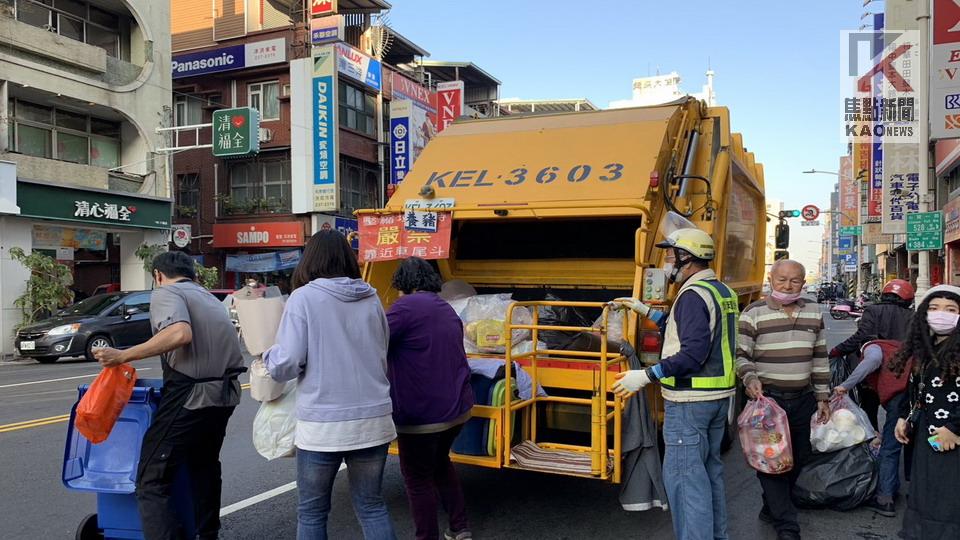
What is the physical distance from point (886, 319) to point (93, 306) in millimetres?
15285

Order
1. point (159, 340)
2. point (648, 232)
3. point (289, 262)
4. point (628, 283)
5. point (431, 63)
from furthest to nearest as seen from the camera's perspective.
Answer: point (431, 63) < point (289, 262) < point (628, 283) < point (648, 232) < point (159, 340)

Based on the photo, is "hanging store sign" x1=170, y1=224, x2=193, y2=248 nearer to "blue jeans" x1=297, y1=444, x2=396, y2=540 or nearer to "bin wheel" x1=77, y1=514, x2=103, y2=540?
"bin wheel" x1=77, y1=514, x2=103, y2=540

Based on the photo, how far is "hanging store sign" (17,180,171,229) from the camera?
17250 mm

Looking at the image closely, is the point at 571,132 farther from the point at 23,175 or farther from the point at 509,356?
the point at 23,175

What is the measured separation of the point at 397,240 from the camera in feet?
17.9

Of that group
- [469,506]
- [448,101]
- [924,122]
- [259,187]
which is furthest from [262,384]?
[448,101]

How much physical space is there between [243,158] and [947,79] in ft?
75.2

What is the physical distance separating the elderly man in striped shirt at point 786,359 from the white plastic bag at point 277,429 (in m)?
2.63

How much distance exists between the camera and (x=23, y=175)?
17.2 m

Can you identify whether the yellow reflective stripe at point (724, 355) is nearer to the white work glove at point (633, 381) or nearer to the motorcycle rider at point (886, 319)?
the white work glove at point (633, 381)

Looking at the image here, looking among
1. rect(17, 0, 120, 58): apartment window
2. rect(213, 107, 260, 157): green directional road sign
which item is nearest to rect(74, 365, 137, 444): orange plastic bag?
rect(17, 0, 120, 58): apartment window

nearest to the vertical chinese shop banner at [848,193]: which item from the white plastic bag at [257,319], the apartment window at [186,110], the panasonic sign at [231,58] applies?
the panasonic sign at [231,58]

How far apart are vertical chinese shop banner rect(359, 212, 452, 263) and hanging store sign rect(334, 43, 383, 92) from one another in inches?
843

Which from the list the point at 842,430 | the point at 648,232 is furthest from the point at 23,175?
the point at 842,430
